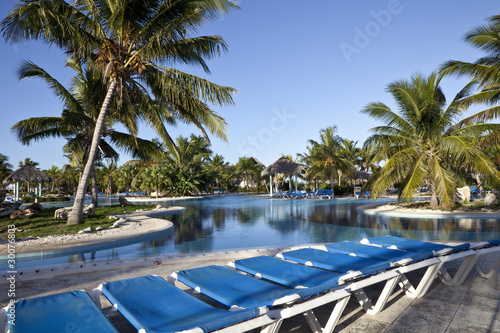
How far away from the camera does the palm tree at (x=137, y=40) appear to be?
7735mm

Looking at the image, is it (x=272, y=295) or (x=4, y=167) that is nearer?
(x=272, y=295)

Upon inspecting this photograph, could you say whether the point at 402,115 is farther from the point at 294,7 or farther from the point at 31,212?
the point at 31,212

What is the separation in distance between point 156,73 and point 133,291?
7806 millimetres

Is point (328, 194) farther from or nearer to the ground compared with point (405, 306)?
nearer to the ground

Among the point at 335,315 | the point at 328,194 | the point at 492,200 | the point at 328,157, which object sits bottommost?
the point at 328,194

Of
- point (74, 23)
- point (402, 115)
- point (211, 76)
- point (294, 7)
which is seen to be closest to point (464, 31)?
point (402, 115)

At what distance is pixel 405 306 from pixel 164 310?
219 cm

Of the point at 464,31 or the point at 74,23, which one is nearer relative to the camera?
the point at 74,23

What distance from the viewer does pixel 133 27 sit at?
27.4 feet

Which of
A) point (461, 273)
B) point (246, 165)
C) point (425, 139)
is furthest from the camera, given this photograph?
point (246, 165)

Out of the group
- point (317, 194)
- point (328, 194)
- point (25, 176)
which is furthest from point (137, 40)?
point (328, 194)

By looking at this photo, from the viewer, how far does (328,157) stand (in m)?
26.0

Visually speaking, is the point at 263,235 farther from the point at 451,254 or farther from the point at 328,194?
the point at 328,194

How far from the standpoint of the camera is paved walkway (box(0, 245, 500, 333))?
7.61ft
